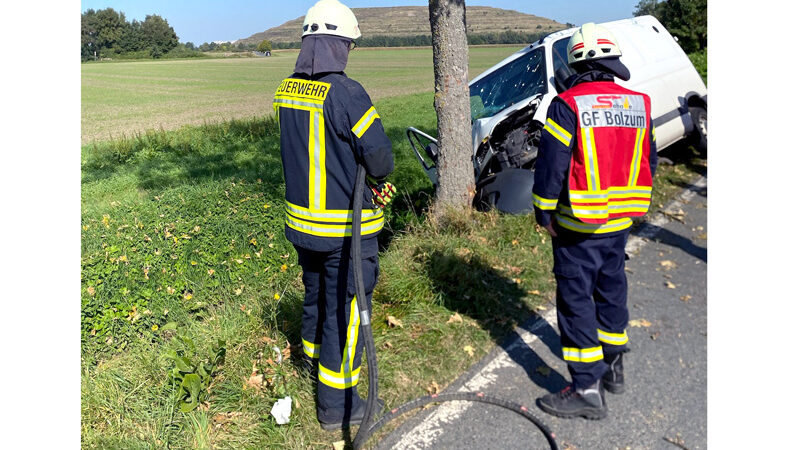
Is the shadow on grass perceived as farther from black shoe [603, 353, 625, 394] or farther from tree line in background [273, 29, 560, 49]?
tree line in background [273, 29, 560, 49]

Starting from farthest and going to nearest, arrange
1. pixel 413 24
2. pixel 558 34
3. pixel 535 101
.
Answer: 1. pixel 413 24
2. pixel 558 34
3. pixel 535 101

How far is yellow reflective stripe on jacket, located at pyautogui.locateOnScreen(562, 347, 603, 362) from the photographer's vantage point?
3369 mm

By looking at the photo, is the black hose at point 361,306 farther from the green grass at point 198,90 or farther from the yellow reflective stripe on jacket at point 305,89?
the green grass at point 198,90

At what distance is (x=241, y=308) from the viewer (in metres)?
4.69

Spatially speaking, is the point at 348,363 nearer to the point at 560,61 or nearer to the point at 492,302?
the point at 492,302

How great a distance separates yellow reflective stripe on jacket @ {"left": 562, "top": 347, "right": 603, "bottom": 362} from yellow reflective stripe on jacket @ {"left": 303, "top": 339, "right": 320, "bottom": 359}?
1.51 m

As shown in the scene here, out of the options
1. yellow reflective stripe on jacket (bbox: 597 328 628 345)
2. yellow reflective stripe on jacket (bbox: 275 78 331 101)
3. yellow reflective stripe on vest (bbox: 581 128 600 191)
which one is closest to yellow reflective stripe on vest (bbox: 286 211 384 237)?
yellow reflective stripe on jacket (bbox: 275 78 331 101)

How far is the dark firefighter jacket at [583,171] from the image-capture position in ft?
10.4

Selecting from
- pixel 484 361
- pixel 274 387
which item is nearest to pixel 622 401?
pixel 484 361

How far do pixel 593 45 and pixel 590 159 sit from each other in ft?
2.04

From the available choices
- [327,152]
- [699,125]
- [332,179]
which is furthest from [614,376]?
→ [699,125]

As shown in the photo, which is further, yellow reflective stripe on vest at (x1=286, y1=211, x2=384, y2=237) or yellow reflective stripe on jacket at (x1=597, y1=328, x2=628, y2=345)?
yellow reflective stripe on jacket at (x1=597, y1=328, x2=628, y2=345)

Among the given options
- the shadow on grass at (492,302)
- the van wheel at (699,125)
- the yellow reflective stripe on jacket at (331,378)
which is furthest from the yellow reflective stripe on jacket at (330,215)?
the van wheel at (699,125)

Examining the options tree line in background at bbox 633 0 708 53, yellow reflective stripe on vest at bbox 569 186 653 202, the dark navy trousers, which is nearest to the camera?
Result: yellow reflective stripe on vest at bbox 569 186 653 202
